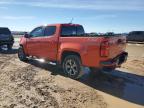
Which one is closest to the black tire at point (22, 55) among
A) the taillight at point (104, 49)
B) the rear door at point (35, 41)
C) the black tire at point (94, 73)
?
the rear door at point (35, 41)

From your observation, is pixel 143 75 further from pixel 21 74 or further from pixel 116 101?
pixel 21 74

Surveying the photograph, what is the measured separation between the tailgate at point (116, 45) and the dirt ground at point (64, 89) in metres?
1.08

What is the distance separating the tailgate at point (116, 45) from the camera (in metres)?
8.57

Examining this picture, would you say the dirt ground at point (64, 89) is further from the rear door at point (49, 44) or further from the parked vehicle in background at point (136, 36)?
the parked vehicle in background at point (136, 36)

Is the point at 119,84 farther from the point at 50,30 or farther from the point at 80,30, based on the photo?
the point at 50,30

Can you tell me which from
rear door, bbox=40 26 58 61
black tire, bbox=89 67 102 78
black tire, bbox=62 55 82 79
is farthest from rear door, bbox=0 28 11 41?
black tire, bbox=62 55 82 79

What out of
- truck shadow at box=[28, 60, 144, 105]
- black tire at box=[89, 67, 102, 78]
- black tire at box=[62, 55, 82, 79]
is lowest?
truck shadow at box=[28, 60, 144, 105]

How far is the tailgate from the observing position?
8570mm

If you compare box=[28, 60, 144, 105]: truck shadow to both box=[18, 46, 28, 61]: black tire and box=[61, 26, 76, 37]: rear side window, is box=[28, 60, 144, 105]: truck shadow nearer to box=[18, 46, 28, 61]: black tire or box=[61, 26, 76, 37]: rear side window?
box=[61, 26, 76, 37]: rear side window

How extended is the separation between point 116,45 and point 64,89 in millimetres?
2384

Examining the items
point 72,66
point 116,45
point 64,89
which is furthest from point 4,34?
point 64,89

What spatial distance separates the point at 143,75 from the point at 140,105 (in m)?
4.37

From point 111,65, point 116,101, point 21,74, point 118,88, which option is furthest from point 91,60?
point 21,74

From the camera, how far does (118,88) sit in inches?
342
